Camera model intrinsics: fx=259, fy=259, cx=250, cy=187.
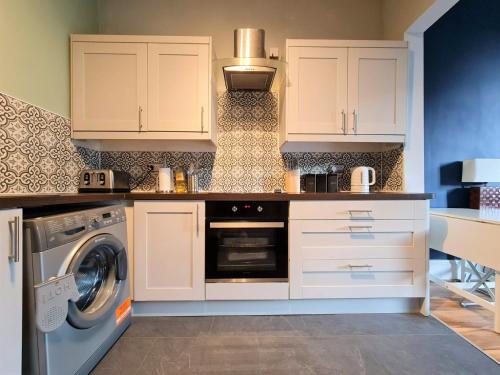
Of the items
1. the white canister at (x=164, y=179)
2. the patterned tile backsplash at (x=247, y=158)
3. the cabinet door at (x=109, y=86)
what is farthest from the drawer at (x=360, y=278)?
the cabinet door at (x=109, y=86)

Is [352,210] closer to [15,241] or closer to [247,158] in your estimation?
[247,158]

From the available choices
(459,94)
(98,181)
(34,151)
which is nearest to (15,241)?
(34,151)

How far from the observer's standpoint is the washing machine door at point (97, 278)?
117cm

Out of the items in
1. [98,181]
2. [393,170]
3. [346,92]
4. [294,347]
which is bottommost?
[294,347]

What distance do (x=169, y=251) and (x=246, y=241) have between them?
1.78 feet

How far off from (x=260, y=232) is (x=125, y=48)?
171 cm

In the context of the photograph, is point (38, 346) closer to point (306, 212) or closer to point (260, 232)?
point (260, 232)

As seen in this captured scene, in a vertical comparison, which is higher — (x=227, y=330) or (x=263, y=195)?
(x=263, y=195)

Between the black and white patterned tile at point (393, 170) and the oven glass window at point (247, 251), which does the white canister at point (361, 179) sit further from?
the oven glass window at point (247, 251)

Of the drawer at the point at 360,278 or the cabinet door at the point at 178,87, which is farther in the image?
the cabinet door at the point at 178,87

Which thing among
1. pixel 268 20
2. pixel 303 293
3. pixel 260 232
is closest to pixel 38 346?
pixel 260 232

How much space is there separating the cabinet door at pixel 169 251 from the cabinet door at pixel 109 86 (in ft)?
2.37

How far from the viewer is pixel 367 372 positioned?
1.31m

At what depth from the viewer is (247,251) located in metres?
1.86
